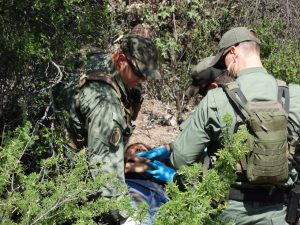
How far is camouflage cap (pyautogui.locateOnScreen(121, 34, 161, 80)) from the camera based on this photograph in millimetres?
3088

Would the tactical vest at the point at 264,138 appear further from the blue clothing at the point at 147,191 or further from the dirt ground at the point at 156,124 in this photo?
the dirt ground at the point at 156,124

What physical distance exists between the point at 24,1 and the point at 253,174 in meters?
1.57

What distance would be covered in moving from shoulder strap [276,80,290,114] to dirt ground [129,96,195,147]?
325cm

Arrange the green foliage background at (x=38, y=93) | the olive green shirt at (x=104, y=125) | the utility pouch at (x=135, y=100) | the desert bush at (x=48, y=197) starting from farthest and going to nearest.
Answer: the utility pouch at (x=135, y=100), the olive green shirt at (x=104, y=125), the green foliage background at (x=38, y=93), the desert bush at (x=48, y=197)

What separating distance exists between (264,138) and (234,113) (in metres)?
0.18

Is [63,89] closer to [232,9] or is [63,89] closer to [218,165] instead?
[218,165]

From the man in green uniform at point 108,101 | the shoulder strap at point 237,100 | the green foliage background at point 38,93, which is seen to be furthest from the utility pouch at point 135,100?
the shoulder strap at point 237,100

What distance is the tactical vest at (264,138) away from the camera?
2354 millimetres

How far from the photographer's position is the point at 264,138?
2.36m

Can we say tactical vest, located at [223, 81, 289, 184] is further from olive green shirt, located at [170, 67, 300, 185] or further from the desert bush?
the desert bush

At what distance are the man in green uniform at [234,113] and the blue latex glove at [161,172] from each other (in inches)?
36.7

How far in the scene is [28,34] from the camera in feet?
9.15

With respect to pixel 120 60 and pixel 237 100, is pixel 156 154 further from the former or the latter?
pixel 237 100

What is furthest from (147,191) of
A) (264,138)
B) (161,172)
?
(264,138)
